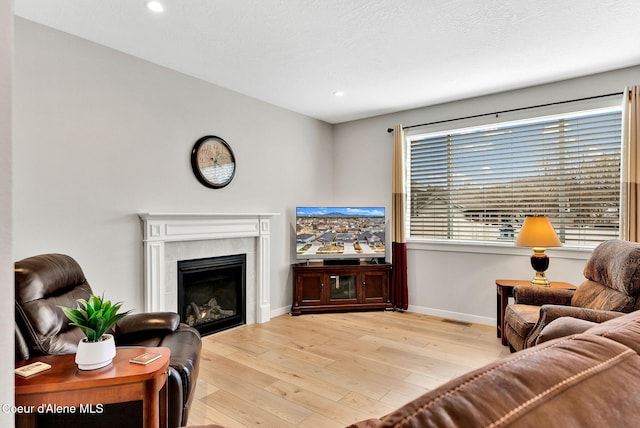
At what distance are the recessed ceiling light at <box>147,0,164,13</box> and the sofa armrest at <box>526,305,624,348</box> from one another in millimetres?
3209

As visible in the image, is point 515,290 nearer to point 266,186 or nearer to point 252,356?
point 252,356

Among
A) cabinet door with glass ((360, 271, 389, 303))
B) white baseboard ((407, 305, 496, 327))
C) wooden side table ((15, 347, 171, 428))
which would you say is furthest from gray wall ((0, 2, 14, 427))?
white baseboard ((407, 305, 496, 327))

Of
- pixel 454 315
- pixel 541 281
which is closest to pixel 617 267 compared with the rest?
pixel 541 281

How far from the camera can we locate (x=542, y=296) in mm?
2986

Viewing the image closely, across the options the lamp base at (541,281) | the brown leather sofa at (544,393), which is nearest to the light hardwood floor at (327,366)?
the lamp base at (541,281)

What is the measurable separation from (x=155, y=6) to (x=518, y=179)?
12.3 ft

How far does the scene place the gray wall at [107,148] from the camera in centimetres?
251

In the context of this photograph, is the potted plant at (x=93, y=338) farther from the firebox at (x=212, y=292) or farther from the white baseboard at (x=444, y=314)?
the white baseboard at (x=444, y=314)

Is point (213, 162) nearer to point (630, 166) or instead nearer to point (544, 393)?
point (544, 393)

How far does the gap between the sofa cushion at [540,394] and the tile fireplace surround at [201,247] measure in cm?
311

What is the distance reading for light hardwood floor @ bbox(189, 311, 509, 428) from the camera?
2.22 meters

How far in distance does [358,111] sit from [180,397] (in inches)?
154

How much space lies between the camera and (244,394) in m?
2.43

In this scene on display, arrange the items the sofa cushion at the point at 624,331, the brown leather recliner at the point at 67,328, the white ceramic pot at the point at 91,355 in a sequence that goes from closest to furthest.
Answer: the sofa cushion at the point at 624,331, the white ceramic pot at the point at 91,355, the brown leather recliner at the point at 67,328
